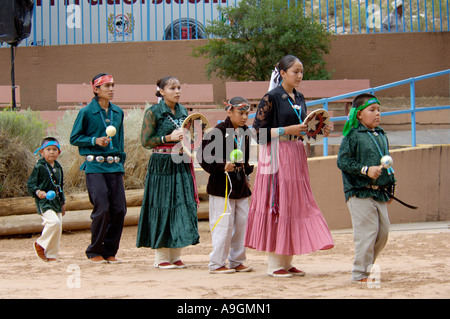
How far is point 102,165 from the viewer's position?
20.8 ft

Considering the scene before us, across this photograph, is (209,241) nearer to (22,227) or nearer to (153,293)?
(22,227)

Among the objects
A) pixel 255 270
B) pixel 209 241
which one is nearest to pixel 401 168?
pixel 209 241

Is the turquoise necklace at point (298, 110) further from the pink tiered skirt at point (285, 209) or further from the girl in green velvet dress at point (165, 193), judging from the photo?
the girl in green velvet dress at point (165, 193)

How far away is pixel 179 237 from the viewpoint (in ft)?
19.6

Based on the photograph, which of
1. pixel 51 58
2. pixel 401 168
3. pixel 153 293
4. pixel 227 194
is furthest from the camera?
pixel 51 58

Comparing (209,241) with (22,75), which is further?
(22,75)

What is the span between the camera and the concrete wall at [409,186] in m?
8.68

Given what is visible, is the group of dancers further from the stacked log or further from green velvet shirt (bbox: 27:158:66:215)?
the stacked log

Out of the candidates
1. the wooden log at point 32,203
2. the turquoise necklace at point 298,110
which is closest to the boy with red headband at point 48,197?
the wooden log at point 32,203

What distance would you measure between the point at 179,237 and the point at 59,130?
466cm

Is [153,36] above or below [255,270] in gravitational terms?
above

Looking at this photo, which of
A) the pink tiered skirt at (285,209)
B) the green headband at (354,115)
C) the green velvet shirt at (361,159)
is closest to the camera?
the green velvet shirt at (361,159)

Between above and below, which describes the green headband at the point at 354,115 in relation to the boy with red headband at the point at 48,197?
above
